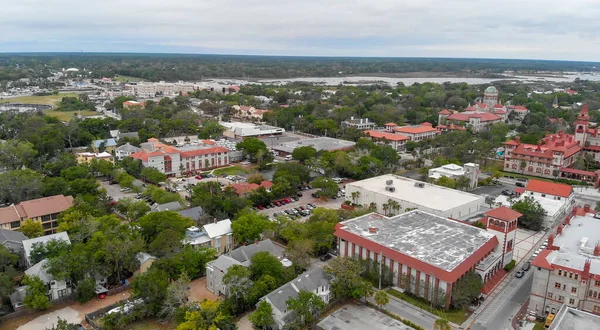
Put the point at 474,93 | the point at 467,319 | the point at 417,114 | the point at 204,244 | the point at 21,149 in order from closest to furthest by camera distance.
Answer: the point at 467,319 < the point at 204,244 < the point at 21,149 < the point at 417,114 < the point at 474,93

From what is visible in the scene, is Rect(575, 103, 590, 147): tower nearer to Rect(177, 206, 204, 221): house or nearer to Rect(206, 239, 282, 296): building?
Rect(206, 239, 282, 296): building

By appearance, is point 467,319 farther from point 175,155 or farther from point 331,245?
point 175,155

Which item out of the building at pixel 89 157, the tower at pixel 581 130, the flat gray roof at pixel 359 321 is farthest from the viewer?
the tower at pixel 581 130

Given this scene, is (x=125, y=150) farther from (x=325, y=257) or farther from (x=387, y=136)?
(x=387, y=136)

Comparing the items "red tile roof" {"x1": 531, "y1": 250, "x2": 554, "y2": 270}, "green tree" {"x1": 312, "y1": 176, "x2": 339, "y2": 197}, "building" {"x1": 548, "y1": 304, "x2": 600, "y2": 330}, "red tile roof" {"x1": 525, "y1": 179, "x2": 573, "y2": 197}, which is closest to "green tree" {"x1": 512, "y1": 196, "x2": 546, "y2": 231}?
"red tile roof" {"x1": 525, "y1": 179, "x2": 573, "y2": 197}

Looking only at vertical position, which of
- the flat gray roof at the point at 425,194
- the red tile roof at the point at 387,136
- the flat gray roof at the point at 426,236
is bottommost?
the flat gray roof at the point at 425,194

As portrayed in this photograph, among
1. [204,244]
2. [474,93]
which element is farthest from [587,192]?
[474,93]

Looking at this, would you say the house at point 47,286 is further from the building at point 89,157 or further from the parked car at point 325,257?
the building at point 89,157

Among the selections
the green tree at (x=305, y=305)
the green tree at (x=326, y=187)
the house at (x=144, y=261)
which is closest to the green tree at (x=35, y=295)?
the house at (x=144, y=261)
